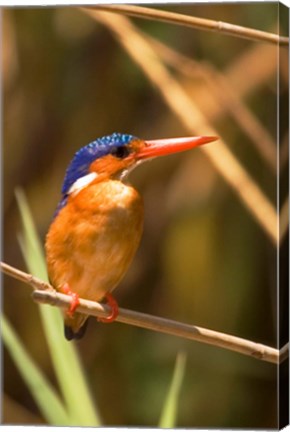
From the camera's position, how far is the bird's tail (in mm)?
3352

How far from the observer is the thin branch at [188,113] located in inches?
124

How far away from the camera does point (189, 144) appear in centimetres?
328

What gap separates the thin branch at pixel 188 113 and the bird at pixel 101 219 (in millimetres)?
46

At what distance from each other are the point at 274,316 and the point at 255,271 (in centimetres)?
13

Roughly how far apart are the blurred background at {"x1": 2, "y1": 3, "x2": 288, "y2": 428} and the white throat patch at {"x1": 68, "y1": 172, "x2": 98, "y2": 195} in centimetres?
6

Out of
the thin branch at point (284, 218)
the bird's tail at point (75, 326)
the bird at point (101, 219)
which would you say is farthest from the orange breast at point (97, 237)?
the thin branch at point (284, 218)

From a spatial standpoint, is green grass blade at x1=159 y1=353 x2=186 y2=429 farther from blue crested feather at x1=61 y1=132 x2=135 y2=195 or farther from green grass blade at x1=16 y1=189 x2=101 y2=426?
blue crested feather at x1=61 y1=132 x2=135 y2=195

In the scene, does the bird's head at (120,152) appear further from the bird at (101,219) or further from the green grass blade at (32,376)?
the green grass blade at (32,376)

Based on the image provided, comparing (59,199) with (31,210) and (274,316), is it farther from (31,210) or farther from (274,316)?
(274,316)

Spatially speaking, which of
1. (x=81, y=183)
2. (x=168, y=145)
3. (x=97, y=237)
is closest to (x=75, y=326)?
(x=97, y=237)

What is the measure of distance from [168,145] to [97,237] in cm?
31

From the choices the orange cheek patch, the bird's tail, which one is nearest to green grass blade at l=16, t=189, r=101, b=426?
the bird's tail

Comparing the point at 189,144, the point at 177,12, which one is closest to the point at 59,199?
the point at 189,144

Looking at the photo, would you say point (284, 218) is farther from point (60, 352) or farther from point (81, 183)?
point (60, 352)
